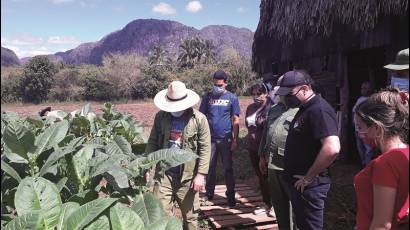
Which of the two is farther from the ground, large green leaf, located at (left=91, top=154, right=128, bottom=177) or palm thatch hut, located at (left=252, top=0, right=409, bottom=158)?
palm thatch hut, located at (left=252, top=0, right=409, bottom=158)

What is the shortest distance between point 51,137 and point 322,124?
1.68m

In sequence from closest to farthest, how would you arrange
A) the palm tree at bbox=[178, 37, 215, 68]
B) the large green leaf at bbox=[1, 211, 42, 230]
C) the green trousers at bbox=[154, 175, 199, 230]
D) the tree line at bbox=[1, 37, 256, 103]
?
the large green leaf at bbox=[1, 211, 42, 230] < the green trousers at bbox=[154, 175, 199, 230] < the tree line at bbox=[1, 37, 256, 103] < the palm tree at bbox=[178, 37, 215, 68]

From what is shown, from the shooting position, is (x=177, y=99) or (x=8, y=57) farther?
(x=177, y=99)

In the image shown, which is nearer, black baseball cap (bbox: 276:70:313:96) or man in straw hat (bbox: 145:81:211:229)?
black baseball cap (bbox: 276:70:313:96)

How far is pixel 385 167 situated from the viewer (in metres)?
1.82

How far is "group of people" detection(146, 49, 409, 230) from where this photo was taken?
74.1 inches

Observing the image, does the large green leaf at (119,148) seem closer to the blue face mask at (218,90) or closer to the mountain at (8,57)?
the mountain at (8,57)

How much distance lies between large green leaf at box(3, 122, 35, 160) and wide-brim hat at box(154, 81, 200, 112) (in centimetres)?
169

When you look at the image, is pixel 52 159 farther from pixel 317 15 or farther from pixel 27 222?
pixel 317 15

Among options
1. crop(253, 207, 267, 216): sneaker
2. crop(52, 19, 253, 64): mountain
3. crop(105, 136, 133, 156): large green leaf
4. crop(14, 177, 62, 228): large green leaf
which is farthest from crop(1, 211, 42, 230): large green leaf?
crop(52, 19, 253, 64): mountain

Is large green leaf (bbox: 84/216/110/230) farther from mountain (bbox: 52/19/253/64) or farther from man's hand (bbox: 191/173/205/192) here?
mountain (bbox: 52/19/253/64)

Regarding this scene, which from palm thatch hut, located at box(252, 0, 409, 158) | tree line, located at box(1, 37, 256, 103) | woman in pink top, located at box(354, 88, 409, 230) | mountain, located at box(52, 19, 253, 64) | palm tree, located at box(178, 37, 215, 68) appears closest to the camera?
woman in pink top, located at box(354, 88, 409, 230)

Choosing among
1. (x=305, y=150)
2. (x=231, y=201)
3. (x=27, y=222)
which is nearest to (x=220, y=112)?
(x=231, y=201)

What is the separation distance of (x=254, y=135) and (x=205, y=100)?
79 centimetres
